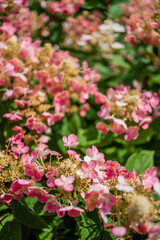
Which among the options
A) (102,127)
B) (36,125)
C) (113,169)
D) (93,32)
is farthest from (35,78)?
(93,32)

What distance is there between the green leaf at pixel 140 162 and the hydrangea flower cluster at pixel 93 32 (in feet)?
2.31

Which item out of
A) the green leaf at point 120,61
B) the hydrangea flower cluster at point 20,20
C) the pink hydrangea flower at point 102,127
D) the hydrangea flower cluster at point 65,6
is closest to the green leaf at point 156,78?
the green leaf at point 120,61

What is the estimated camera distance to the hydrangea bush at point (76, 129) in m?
0.64

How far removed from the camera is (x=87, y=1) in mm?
1340

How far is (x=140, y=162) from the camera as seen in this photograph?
3.26 ft

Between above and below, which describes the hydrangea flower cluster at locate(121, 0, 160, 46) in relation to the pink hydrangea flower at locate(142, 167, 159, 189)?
above

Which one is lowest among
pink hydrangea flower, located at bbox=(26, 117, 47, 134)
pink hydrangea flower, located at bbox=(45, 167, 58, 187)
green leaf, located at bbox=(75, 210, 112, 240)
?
green leaf, located at bbox=(75, 210, 112, 240)

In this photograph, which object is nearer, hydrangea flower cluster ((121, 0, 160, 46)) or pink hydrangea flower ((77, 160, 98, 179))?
pink hydrangea flower ((77, 160, 98, 179))

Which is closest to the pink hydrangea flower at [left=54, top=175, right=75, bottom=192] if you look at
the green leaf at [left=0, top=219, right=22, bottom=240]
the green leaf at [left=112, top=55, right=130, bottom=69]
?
the green leaf at [left=0, top=219, right=22, bottom=240]

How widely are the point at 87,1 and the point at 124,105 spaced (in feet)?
2.39

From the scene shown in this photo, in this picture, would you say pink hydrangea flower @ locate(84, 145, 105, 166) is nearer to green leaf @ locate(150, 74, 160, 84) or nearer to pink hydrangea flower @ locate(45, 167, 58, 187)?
pink hydrangea flower @ locate(45, 167, 58, 187)

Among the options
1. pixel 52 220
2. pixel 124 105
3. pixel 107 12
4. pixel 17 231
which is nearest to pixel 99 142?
pixel 124 105

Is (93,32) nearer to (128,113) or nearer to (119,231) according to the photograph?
(128,113)

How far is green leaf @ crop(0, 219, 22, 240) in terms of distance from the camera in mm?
766
